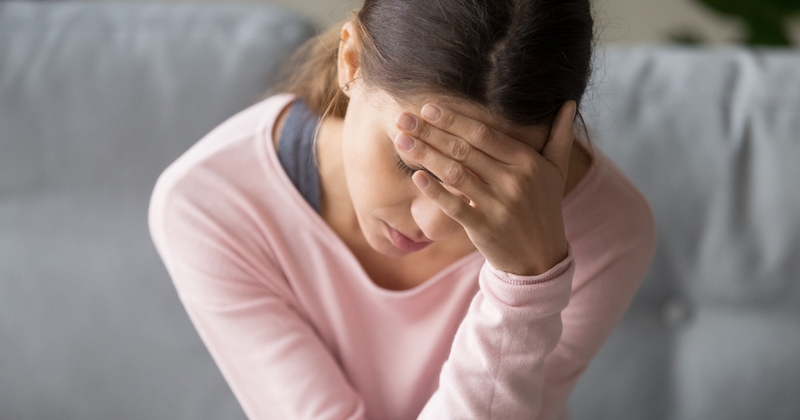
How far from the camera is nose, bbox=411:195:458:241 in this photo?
69cm

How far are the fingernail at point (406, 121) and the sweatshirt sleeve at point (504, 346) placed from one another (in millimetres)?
205

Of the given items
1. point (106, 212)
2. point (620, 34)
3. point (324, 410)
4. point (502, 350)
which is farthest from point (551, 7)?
point (620, 34)

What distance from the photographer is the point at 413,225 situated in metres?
0.73

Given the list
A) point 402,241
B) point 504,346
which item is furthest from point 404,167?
point 504,346

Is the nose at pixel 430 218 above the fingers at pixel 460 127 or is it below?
below

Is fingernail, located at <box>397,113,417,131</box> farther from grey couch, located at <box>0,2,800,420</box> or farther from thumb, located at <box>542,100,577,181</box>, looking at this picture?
grey couch, located at <box>0,2,800,420</box>

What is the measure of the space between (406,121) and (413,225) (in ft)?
0.51

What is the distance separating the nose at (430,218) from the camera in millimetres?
689

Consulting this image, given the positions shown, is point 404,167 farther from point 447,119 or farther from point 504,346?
point 504,346

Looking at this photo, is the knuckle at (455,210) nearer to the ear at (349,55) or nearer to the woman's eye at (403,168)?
the woman's eye at (403,168)

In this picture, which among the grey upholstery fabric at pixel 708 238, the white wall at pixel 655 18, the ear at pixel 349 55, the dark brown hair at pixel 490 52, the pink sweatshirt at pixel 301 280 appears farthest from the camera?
the white wall at pixel 655 18

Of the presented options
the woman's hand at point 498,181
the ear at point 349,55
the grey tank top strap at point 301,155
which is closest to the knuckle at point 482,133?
the woman's hand at point 498,181

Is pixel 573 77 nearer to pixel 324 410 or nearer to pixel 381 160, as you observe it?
pixel 381 160

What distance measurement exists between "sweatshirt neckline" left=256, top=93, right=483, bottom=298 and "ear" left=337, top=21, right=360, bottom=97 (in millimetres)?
186
